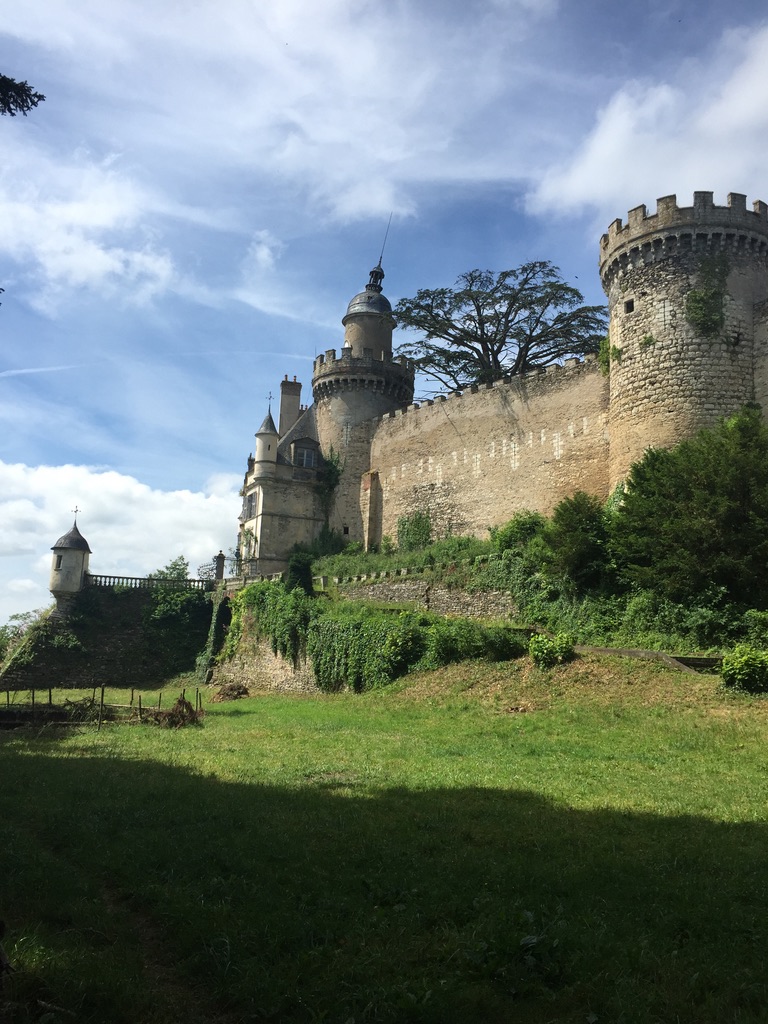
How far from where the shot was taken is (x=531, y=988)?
534 cm

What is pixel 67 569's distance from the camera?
131 ft

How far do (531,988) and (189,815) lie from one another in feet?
17.5

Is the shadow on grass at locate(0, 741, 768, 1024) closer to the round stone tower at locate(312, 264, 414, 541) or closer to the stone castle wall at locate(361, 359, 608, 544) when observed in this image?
the stone castle wall at locate(361, 359, 608, 544)

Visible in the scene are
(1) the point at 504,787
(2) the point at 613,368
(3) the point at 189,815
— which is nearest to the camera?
(3) the point at 189,815

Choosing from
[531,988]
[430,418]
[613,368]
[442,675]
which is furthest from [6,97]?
[430,418]

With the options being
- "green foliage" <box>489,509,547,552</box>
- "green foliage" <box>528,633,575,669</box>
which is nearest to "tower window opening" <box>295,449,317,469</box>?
"green foliage" <box>489,509,547,552</box>

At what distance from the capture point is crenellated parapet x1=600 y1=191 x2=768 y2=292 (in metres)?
25.5

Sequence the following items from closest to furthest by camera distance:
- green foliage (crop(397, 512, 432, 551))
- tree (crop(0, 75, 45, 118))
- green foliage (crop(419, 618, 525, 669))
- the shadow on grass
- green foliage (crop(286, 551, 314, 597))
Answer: the shadow on grass → tree (crop(0, 75, 45, 118)) → green foliage (crop(419, 618, 525, 669)) → green foliage (crop(286, 551, 314, 597)) → green foliage (crop(397, 512, 432, 551))

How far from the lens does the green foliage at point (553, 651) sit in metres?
19.5

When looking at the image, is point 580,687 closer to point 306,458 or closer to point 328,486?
point 328,486

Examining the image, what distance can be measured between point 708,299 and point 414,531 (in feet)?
56.7

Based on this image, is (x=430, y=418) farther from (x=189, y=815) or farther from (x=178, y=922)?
(x=178, y=922)

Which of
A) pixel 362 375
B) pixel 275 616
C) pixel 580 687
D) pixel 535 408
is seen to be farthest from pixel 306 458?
pixel 580 687

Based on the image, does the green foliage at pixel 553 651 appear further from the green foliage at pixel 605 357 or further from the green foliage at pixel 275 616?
the green foliage at pixel 605 357
